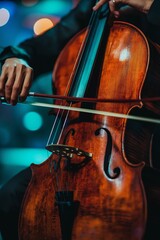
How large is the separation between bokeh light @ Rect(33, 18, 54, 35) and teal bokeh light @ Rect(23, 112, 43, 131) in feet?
1.88

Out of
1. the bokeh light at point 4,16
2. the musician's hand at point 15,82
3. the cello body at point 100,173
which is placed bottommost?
the cello body at point 100,173

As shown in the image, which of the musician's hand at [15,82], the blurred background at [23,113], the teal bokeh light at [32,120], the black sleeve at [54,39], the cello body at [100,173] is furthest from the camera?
the teal bokeh light at [32,120]

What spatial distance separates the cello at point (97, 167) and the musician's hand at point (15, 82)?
0.15 meters

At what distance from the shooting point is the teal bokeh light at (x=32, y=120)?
2.29 metres

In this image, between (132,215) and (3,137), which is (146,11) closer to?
(132,215)

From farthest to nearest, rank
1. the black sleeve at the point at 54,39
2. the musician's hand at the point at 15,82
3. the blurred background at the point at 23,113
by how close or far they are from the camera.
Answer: the blurred background at the point at 23,113 → the black sleeve at the point at 54,39 → the musician's hand at the point at 15,82

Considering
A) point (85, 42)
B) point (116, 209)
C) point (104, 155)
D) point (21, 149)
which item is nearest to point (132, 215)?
point (116, 209)

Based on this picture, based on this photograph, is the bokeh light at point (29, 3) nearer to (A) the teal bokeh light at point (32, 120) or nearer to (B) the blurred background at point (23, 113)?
(B) the blurred background at point (23, 113)

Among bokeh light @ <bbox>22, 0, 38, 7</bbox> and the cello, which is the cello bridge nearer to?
the cello

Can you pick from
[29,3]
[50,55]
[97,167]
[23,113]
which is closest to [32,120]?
[23,113]

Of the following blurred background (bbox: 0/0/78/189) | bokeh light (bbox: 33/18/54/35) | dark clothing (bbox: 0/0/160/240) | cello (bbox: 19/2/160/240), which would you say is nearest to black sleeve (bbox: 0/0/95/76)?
dark clothing (bbox: 0/0/160/240)

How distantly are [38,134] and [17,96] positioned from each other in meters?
1.24

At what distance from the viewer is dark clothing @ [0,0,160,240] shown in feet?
2.56

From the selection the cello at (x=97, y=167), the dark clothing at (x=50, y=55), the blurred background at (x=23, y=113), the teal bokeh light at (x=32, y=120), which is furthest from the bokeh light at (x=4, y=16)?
the cello at (x=97, y=167)
